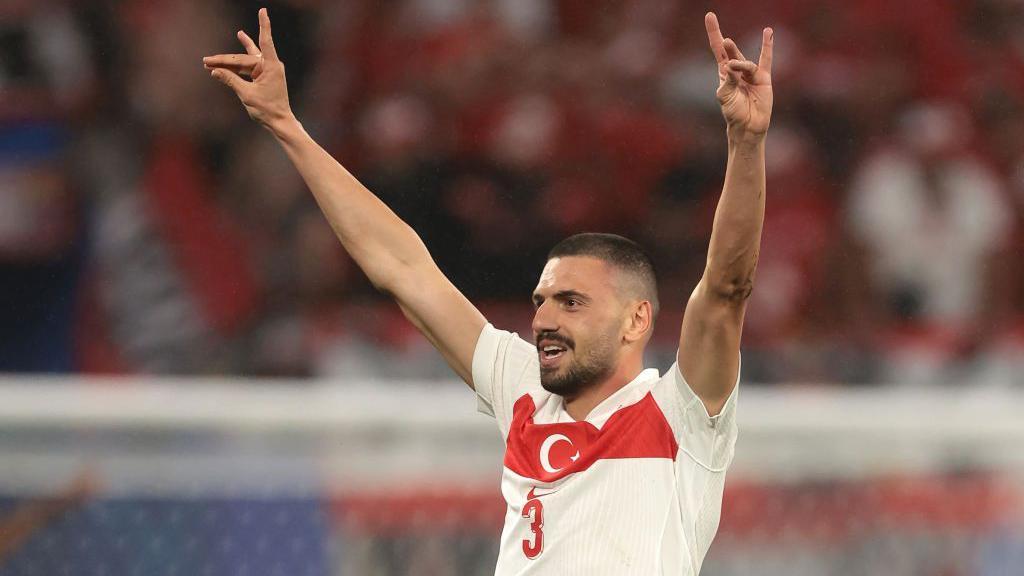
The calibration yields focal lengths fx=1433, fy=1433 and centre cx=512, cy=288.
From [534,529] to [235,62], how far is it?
1.34 metres

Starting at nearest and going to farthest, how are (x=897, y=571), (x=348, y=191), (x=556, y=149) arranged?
1. (x=348, y=191)
2. (x=897, y=571)
3. (x=556, y=149)

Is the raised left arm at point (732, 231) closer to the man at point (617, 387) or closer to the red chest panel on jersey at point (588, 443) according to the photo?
the man at point (617, 387)

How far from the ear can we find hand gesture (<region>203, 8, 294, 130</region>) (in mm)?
993

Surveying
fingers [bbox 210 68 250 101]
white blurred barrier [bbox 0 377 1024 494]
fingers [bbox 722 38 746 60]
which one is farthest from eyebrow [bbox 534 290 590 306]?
white blurred barrier [bbox 0 377 1024 494]

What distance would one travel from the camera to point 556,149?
7324 millimetres

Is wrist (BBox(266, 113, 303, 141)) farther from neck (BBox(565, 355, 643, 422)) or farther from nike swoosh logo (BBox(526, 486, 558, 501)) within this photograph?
nike swoosh logo (BBox(526, 486, 558, 501))

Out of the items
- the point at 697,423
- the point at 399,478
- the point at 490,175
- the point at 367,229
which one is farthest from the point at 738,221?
the point at 490,175

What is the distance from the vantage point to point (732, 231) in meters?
2.86

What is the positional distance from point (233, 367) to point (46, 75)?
1.88 metres

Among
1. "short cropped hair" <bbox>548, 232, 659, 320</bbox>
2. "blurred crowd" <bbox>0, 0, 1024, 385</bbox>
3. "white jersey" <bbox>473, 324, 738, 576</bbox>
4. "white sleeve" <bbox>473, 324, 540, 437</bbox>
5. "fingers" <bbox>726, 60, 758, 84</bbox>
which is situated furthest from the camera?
"blurred crowd" <bbox>0, 0, 1024, 385</bbox>

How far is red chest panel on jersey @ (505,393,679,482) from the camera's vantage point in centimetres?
306

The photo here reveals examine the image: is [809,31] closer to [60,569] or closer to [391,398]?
[391,398]

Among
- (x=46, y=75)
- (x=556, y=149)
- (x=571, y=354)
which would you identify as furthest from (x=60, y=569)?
(x=556, y=149)

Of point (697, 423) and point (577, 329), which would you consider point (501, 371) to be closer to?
point (577, 329)
